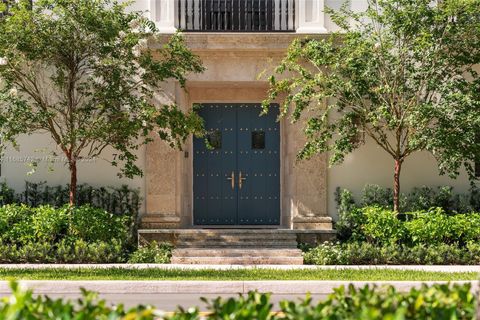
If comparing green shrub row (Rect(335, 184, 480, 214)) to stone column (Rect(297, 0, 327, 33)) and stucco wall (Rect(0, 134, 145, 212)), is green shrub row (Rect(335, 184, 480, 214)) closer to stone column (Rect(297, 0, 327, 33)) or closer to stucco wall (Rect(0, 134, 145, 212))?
stone column (Rect(297, 0, 327, 33))

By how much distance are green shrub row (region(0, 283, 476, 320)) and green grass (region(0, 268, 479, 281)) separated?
7.31m

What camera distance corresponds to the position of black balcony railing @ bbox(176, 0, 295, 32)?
19.0m

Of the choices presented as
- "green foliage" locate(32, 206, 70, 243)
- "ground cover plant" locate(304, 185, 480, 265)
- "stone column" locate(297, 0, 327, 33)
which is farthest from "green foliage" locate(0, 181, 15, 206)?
"stone column" locate(297, 0, 327, 33)

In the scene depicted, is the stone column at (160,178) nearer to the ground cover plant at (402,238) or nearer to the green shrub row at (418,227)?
the ground cover plant at (402,238)

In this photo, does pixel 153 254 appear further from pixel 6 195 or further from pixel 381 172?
pixel 381 172

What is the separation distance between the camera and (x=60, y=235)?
17.0 m

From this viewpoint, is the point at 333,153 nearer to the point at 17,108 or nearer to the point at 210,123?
the point at 210,123

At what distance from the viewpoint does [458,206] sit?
18.5m

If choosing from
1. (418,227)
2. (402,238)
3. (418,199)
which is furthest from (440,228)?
(418,199)

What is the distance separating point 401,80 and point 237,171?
15.4ft

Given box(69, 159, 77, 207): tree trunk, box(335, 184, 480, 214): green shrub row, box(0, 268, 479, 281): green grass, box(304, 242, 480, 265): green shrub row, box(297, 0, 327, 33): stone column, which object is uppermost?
box(297, 0, 327, 33): stone column

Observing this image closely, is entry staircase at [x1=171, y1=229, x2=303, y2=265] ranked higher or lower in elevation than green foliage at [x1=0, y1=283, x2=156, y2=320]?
lower

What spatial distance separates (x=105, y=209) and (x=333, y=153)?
5.22 m

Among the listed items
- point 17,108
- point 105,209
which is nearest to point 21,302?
point 17,108
